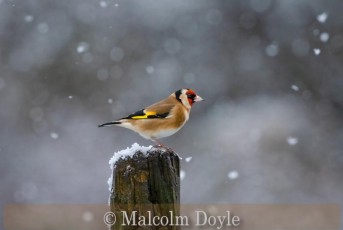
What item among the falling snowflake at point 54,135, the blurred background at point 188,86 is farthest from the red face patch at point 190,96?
the falling snowflake at point 54,135

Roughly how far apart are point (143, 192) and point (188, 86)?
916cm

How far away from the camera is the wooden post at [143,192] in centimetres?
259

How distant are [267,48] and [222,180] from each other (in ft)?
11.2

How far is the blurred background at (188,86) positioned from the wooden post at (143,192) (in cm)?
734

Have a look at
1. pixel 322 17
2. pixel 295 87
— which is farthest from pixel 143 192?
pixel 322 17

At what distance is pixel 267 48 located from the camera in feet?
40.1

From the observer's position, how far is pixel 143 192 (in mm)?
2590

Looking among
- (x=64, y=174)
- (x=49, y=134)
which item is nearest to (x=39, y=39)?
(x=49, y=134)

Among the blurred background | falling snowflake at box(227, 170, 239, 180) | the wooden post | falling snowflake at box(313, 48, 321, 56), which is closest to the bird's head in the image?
the wooden post

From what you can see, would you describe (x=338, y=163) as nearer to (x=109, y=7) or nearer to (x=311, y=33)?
(x=311, y=33)

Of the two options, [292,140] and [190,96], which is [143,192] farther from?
[292,140]

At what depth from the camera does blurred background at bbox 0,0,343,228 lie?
10.4 metres

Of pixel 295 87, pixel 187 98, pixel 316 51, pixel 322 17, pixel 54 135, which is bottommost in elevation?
pixel 187 98

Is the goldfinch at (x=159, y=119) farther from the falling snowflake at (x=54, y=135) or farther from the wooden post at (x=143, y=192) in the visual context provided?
the falling snowflake at (x=54, y=135)
